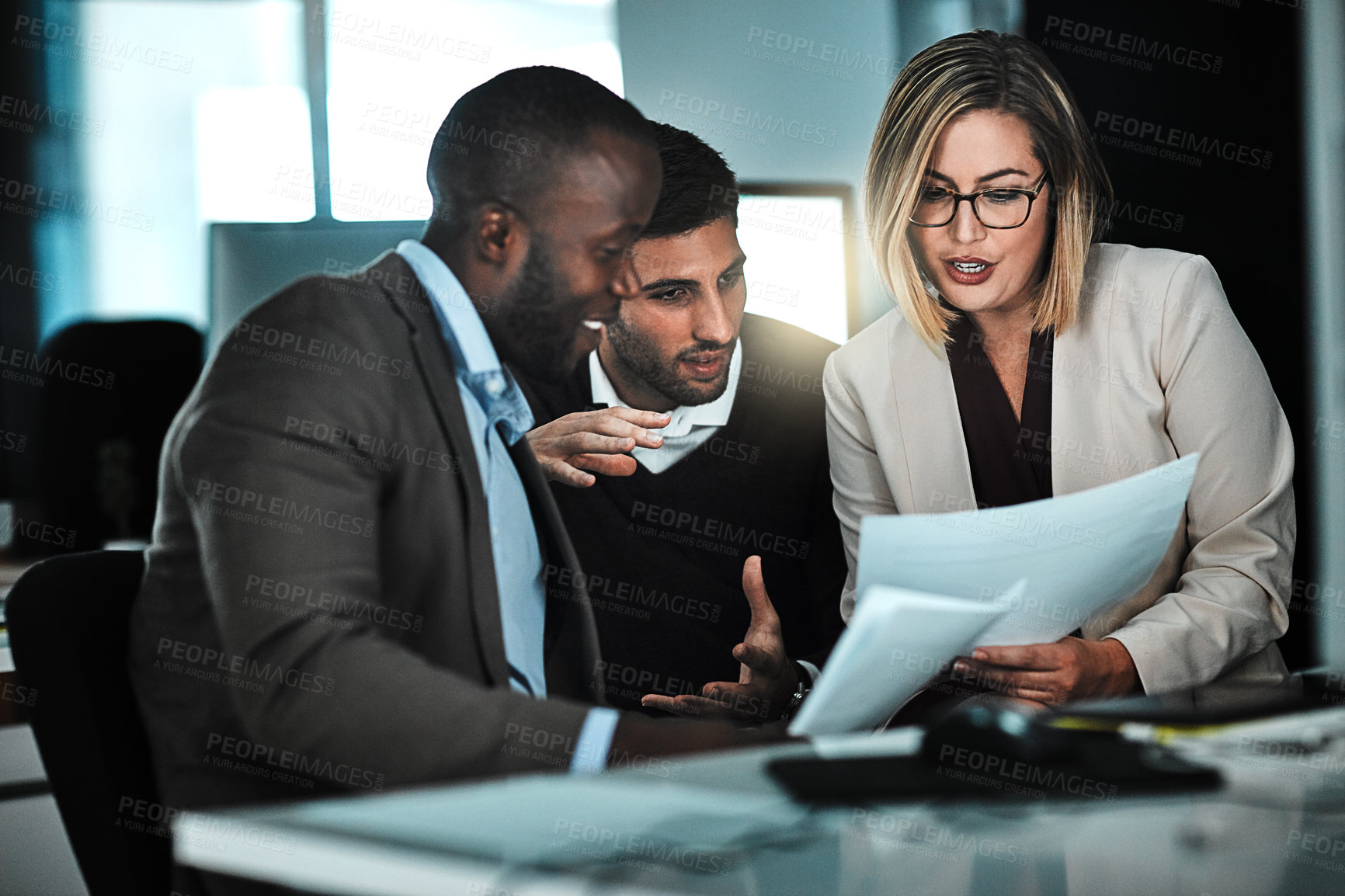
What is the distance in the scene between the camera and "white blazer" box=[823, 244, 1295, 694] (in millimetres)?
1643

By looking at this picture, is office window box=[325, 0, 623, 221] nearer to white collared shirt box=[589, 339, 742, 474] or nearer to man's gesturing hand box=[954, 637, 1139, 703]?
white collared shirt box=[589, 339, 742, 474]

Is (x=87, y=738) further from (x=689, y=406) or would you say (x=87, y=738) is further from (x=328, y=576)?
(x=689, y=406)

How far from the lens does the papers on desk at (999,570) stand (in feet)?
3.54

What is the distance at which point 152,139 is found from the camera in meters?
1.84

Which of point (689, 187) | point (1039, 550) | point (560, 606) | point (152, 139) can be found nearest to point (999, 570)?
point (1039, 550)

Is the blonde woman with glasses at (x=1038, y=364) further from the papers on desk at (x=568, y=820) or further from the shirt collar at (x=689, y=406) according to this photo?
the papers on desk at (x=568, y=820)

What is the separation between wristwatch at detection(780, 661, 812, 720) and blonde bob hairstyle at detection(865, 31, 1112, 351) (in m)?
0.56

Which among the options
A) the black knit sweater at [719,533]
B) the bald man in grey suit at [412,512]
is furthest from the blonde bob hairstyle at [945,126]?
the bald man in grey suit at [412,512]

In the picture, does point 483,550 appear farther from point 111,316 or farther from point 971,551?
point 111,316

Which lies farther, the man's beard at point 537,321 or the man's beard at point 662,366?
the man's beard at point 662,366

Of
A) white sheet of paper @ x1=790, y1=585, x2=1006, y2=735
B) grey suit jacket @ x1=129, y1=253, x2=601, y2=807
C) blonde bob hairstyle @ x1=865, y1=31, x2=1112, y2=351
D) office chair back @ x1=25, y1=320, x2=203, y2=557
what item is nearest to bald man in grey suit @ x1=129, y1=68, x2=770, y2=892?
grey suit jacket @ x1=129, y1=253, x2=601, y2=807

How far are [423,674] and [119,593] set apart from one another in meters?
0.37

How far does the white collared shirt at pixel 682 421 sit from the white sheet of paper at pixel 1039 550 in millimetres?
449

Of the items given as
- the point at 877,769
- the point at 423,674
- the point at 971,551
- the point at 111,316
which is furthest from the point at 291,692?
the point at 111,316
